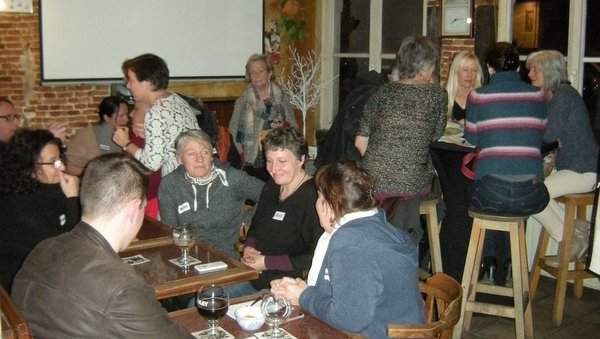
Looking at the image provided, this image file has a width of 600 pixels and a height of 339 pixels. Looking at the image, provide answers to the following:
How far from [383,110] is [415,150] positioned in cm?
27

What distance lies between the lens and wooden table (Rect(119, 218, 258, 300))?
2554 millimetres

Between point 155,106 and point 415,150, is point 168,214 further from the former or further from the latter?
point 415,150

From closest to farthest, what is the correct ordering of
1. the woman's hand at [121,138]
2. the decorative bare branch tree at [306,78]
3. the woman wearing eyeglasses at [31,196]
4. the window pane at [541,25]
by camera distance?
the woman wearing eyeglasses at [31,196], the woman's hand at [121,138], the window pane at [541,25], the decorative bare branch tree at [306,78]

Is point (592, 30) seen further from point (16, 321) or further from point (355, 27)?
point (16, 321)

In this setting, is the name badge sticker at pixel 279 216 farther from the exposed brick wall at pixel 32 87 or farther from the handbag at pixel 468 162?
the exposed brick wall at pixel 32 87

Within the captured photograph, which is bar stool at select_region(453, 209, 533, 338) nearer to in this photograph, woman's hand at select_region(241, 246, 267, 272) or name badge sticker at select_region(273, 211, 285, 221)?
name badge sticker at select_region(273, 211, 285, 221)

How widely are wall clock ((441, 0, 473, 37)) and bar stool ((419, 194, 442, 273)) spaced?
215cm

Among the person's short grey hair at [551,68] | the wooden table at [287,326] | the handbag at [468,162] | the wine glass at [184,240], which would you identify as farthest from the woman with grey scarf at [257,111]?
the wooden table at [287,326]

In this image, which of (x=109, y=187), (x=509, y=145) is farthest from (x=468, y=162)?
(x=109, y=187)

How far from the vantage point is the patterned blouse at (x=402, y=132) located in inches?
142

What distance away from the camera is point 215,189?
3457 millimetres

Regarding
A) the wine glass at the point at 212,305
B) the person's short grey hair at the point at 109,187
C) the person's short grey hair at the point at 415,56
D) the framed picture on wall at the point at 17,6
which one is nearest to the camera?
the person's short grey hair at the point at 109,187

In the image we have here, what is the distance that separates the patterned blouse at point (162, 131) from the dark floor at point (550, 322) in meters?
1.97

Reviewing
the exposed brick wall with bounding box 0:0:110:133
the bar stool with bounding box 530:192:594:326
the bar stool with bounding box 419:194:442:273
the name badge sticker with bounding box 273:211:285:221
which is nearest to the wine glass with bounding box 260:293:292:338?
the name badge sticker with bounding box 273:211:285:221
